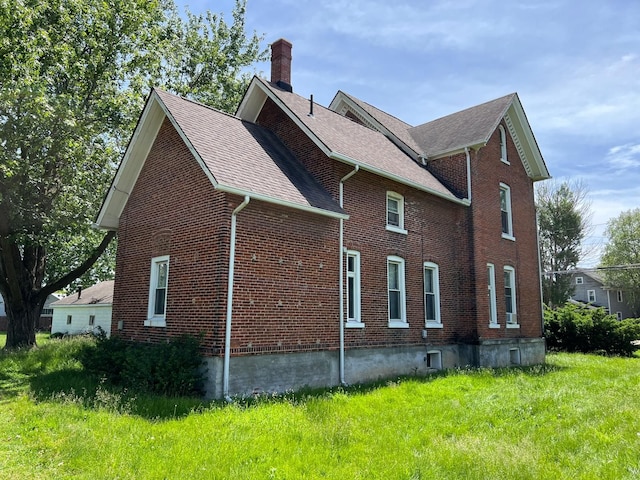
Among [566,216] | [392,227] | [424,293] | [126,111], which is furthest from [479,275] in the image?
[566,216]

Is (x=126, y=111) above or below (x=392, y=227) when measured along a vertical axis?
above

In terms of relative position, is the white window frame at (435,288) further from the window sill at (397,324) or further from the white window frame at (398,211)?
the white window frame at (398,211)

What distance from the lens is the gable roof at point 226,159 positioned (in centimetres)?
1058

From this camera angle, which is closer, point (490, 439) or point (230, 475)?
point (230, 475)

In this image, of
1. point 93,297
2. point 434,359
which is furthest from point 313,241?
point 93,297

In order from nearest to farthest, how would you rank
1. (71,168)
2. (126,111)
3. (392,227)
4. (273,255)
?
1. (273,255)
2. (392,227)
3. (71,168)
4. (126,111)

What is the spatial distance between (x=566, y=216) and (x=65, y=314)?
43.6 m

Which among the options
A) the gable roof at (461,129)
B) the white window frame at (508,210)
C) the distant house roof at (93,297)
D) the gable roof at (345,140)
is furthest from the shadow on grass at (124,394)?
the distant house roof at (93,297)

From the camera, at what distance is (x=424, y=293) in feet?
49.7

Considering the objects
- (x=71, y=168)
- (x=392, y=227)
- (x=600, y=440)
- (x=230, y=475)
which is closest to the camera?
(x=230, y=475)

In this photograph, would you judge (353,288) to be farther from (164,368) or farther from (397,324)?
(164,368)

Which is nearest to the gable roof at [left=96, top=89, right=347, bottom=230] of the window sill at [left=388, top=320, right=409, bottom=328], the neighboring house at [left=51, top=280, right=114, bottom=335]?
the window sill at [left=388, top=320, right=409, bottom=328]

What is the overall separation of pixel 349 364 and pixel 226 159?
19.3 feet

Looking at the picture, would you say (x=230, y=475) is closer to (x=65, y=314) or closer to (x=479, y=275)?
(x=479, y=275)
